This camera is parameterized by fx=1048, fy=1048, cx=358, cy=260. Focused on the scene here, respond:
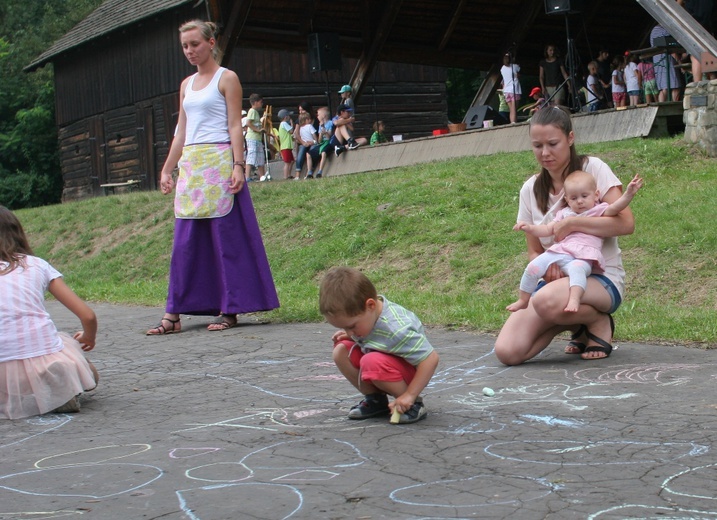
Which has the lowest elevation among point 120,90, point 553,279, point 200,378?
point 200,378

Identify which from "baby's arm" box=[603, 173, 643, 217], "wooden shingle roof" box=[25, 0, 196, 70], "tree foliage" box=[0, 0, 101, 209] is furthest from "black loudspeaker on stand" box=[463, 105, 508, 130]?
"tree foliage" box=[0, 0, 101, 209]

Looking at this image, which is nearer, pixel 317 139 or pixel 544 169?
pixel 544 169

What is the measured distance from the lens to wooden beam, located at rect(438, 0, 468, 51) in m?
20.2

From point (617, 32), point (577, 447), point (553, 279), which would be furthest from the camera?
point (617, 32)

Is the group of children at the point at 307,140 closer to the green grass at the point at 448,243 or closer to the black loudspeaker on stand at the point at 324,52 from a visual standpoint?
the black loudspeaker on stand at the point at 324,52

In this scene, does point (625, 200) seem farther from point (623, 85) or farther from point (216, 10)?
point (216, 10)

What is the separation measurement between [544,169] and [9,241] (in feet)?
9.06

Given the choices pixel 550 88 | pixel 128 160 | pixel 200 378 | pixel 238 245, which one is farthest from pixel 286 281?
pixel 128 160

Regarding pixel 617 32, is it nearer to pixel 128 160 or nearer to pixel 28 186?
pixel 128 160

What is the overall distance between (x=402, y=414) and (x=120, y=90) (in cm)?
3188

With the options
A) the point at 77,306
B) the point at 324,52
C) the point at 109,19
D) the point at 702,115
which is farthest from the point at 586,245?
the point at 109,19

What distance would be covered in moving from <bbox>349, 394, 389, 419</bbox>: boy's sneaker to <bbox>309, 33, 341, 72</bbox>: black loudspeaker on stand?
16221mm

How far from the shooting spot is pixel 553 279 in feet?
17.8

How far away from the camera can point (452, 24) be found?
2077 cm
